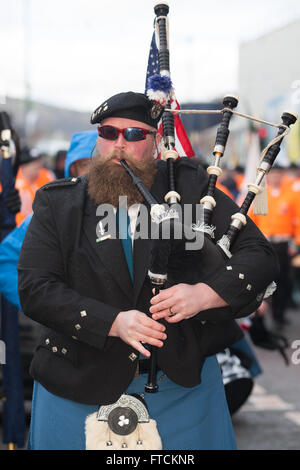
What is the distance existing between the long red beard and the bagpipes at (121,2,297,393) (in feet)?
0.14

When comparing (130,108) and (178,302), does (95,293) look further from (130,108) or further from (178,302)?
(130,108)

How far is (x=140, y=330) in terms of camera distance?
96.8 inches

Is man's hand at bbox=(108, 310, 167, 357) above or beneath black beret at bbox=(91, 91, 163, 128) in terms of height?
beneath

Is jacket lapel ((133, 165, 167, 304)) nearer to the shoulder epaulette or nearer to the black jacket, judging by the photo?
the black jacket

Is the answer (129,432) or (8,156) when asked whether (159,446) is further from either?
(8,156)

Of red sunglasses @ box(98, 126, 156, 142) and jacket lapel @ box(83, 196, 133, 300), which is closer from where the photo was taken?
jacket lapel @ box(83, 196, 133, 300)

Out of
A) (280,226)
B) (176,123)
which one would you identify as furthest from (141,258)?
(280,226)

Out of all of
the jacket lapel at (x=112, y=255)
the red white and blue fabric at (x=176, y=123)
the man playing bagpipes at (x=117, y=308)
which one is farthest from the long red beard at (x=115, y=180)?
the red white and blue fabric at (x=176, y=123)

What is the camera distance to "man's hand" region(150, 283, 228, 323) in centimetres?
247

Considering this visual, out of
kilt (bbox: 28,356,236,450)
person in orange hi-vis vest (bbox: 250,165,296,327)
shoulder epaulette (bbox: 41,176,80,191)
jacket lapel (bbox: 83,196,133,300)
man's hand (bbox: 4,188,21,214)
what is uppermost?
shoulder epaulette (bbox: 41,176,80,191)

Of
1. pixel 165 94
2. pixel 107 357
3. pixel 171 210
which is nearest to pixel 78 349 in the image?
pixel 107 357

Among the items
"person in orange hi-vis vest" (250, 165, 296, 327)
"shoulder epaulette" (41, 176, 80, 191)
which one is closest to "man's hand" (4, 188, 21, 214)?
"shoulder epaulette" (41, 176, 80, 191)

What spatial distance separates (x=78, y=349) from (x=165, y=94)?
3.46 ft

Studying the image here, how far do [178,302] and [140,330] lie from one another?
164 mm
